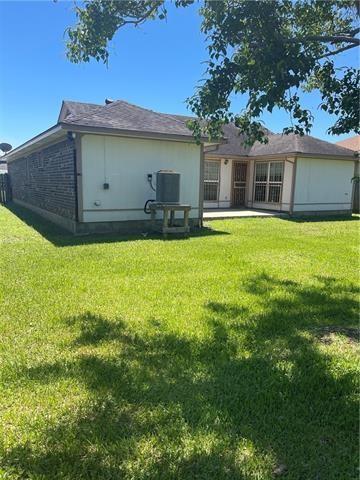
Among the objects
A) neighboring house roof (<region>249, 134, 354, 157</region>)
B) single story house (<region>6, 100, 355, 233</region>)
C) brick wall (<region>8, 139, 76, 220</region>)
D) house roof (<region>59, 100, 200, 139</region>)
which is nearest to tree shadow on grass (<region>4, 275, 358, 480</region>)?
single story house (<region>6, 100, 355, 233</region>)

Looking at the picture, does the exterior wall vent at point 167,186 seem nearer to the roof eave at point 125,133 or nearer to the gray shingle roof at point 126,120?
the roof eave at point 125,133

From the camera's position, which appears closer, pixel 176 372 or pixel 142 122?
pixel 176 372

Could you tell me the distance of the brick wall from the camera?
9.69m

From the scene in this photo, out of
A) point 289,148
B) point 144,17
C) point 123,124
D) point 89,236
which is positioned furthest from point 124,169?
point 289,148

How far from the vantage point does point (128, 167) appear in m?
9.84

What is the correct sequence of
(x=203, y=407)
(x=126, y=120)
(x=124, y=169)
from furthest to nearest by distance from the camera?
(x=126, y=120) → (x=124, y=169) → (x=203, y=407)

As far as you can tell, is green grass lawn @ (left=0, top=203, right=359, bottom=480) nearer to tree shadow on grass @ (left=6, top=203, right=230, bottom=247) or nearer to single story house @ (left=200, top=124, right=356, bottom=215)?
tree shadow on grass @ (left=6, top=203, right=230, bottom=247)

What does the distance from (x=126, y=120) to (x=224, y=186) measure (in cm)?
812

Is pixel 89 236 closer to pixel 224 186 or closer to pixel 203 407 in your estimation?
pixel 203 407

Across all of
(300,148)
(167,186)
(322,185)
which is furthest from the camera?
(322,185)

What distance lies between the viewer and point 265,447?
2.12 metres

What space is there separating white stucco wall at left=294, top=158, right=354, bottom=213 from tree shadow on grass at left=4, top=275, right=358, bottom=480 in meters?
12.0

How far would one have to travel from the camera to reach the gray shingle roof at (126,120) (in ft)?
29.7

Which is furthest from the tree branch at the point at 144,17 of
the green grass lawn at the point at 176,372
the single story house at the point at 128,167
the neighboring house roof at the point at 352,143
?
the neighboring house roof at the point at 352,143
